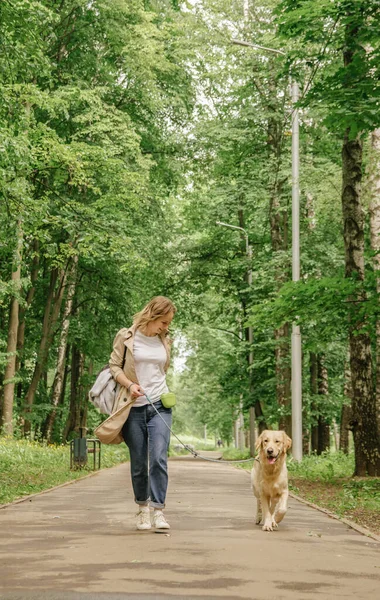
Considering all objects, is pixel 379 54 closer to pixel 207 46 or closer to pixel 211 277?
pixel 207 46

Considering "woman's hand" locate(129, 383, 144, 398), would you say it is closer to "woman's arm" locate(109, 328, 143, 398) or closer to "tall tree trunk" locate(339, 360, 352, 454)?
"woman's arm" locate(109, 328, 143, 398)

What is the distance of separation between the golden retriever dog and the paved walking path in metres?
0.22

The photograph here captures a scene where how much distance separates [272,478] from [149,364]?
163cm

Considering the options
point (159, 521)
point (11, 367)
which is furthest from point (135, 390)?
point (11, 367)

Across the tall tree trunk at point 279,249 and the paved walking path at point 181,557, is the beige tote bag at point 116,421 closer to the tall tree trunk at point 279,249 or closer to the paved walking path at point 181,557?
the paved walking path at point 181,557

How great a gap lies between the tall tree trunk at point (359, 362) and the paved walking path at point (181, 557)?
5.29m

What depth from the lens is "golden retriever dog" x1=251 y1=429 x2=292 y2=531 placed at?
856cm

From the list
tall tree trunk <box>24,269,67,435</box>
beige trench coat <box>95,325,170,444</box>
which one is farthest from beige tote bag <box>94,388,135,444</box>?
tall tree trunk <box>24,269,67,435</box>

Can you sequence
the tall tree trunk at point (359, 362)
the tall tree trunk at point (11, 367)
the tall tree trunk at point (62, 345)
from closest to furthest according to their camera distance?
the tall tree trunk at point (359, 362) < the tall tree trunk at point (11, 367) < the tall tree trunk at point (62, 345)

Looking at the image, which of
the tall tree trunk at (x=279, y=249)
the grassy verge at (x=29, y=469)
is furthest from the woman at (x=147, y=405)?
the tall tree trunk at (x=279, y=249)

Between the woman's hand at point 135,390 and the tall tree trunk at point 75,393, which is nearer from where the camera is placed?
the woman's hand at point 135,390

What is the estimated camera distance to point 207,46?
29422 mm

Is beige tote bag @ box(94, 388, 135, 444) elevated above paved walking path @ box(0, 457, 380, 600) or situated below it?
above

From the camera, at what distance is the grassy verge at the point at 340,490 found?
36.6ft
